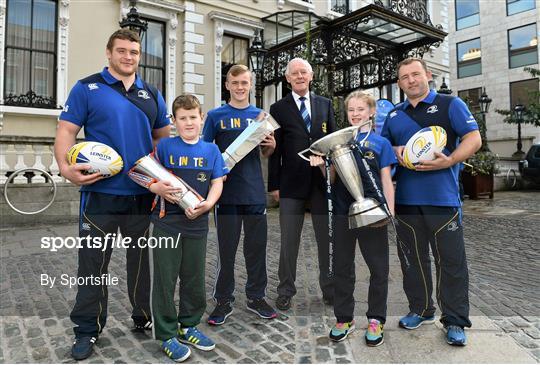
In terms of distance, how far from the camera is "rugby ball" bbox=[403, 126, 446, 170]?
2.89 m

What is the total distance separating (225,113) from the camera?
3469 millimetres

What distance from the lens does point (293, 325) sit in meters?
3.29

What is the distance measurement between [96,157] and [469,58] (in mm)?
35870

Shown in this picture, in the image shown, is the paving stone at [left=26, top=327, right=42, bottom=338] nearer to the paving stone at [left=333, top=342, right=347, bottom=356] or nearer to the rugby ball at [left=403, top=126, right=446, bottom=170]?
the paving stone at [left=333, top=342, right=347, bottom=356]

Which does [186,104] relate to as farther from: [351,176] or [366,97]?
[366,97]

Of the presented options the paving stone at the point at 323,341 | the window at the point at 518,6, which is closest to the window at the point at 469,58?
the window at the point at 518,6

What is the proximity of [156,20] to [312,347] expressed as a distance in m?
11.9

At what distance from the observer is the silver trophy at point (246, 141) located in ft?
10.6

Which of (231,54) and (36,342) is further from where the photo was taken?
(231,54)

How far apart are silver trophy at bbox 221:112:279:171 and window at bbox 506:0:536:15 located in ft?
108

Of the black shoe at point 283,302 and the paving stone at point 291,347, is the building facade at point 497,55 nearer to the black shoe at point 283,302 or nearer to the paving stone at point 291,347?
the black shoe at point 283,302

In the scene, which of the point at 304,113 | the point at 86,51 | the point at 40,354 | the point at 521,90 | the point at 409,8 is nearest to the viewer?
the point at 40,354

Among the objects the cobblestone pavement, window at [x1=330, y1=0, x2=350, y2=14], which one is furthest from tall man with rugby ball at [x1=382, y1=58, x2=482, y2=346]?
window at [x1=330, y1=0, x2=350, y2=14]

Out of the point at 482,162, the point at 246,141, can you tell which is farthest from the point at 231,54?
the point at 246,141
